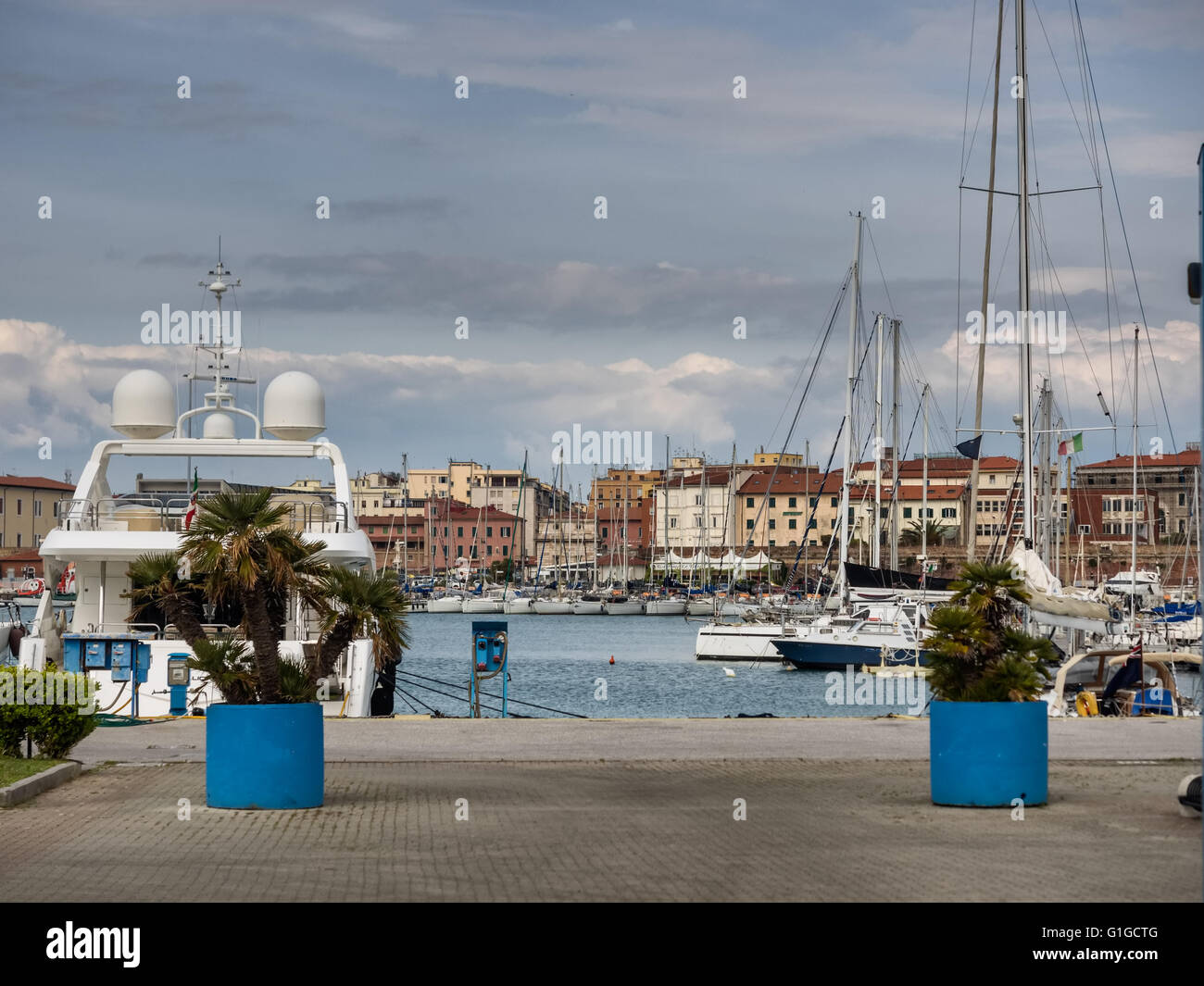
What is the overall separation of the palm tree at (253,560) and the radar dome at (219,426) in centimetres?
1685

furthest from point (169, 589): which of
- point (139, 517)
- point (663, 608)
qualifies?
point (663, 608)

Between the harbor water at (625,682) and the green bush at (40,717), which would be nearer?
the green bush at (40,717)

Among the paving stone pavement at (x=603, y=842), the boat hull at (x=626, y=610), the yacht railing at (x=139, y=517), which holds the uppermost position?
the yacht railing at (x=139, y=517)

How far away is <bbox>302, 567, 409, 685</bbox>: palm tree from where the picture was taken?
14.2m

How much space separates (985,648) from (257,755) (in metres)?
6.86

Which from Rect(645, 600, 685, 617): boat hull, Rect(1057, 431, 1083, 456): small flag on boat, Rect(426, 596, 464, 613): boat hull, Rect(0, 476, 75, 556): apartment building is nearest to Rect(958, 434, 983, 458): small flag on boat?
Rect(1057, 431, 1083, 456): small flag on boat

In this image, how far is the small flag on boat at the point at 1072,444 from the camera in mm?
46722

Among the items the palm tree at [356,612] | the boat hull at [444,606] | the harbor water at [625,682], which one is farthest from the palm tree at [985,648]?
the boat hull at [444,606]

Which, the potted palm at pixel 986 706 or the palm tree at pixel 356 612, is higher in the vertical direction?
the palm tree at pixel 356 612

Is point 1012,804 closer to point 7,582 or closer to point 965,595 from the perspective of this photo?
point 965,595

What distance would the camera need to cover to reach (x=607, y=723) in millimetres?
21219

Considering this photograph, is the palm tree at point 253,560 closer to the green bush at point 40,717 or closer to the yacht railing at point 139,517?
the green bush at point 40,717

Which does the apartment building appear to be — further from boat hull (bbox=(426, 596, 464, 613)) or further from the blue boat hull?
the blue boat hull
